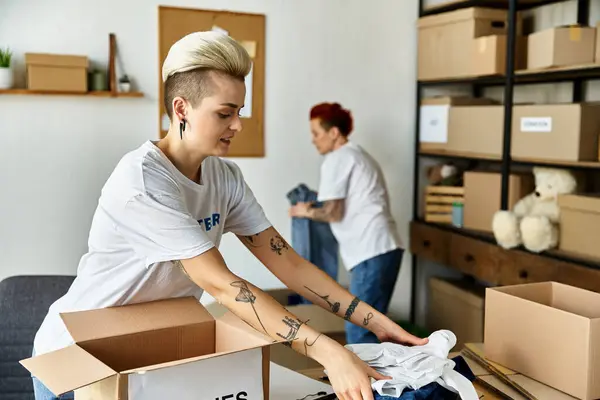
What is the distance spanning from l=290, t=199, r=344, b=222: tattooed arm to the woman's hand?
2.25 m

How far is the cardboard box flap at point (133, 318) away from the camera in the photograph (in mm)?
1400

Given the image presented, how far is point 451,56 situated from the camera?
408cm

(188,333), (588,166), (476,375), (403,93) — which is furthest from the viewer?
(403,93)

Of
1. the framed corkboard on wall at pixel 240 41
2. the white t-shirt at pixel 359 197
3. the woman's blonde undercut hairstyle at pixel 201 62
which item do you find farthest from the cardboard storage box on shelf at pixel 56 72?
the woman's blonde undercut hairstyle at pixel 201 62

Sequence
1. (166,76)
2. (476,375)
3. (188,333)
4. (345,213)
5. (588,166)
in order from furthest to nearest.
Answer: (345,213) → (588,166) → (476,375) → (166,76) → (188,333)

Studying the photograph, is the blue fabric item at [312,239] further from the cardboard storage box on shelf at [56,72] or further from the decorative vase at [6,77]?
the decorative vase at [6,77]

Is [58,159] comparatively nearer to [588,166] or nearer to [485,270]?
[485,270]

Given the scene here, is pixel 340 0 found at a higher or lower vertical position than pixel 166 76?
higher

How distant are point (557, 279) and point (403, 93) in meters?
1.66

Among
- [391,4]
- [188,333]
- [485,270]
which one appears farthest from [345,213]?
[188,333]

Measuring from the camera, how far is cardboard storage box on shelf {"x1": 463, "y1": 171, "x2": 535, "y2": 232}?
145 inches

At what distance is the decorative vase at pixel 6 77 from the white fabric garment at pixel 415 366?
256 cm

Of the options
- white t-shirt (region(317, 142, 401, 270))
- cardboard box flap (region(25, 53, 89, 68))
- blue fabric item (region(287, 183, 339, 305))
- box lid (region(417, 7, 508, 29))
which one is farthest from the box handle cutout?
cardboard box flap (region(25, 53, 89, 68))

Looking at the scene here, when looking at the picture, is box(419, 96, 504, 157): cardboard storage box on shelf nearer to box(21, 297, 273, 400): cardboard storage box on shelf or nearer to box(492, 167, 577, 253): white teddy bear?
box(492, 167, 577, 253): white teddy bear
